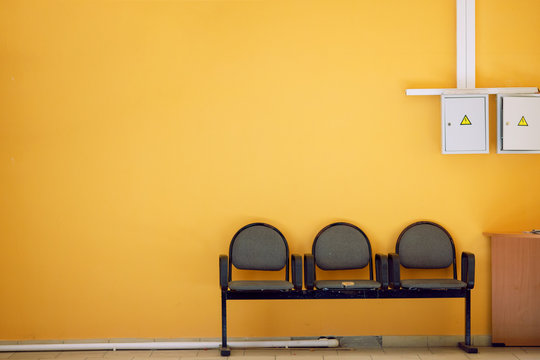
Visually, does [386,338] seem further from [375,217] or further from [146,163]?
[146,163]

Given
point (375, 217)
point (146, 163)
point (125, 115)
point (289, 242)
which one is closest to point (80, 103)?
point (125, 115)

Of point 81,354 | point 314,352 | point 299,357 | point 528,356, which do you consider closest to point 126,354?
point 81,354

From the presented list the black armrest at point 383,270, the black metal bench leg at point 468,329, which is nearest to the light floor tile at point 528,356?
the black metal bench leg at point 468,329

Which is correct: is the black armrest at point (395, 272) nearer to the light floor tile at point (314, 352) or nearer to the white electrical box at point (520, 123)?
the light floor tile at point (314, 352)

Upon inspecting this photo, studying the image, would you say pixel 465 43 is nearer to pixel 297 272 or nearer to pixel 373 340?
pixel 297 272

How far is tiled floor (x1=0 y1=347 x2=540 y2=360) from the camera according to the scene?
4324 mm

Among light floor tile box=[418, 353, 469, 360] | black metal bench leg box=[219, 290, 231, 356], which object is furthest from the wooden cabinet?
black metal bench leg box=[219, 290, 231, 356]

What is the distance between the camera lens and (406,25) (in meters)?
4.64

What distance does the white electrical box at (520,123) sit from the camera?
4.51 meters

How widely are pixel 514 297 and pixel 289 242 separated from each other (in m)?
1.81

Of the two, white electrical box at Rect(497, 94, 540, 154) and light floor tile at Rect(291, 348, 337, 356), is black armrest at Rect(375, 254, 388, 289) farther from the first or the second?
white electrical box at Rect(497, 94, 540, 154)

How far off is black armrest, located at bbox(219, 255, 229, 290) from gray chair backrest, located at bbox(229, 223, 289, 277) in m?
0.25

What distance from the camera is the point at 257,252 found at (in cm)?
452

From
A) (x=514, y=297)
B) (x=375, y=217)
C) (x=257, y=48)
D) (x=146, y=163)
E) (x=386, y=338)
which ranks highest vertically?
(x=257, y=48)
